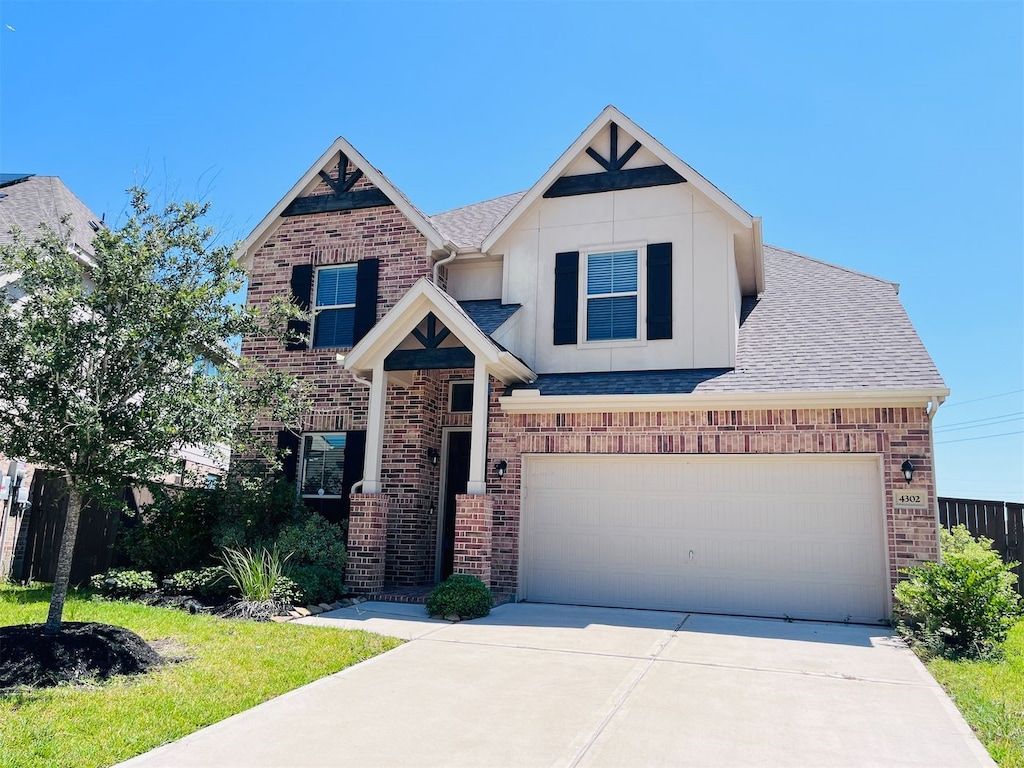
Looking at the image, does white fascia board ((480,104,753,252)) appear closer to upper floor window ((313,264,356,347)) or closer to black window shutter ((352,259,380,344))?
black window shutter ((352,259,380,344))

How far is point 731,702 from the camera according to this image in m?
5.70

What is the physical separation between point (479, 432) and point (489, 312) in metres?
2.58

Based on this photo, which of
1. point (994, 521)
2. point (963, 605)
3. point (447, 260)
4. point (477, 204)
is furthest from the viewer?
point (477, 204)

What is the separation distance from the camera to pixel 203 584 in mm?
9586

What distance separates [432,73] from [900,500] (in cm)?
926

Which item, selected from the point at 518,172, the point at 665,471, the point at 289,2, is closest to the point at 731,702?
the point at 665,471

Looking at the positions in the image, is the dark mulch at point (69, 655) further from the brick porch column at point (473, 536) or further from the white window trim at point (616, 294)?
the white window trim at point (616, 294)

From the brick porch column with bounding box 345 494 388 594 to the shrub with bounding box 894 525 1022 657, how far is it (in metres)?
6.86

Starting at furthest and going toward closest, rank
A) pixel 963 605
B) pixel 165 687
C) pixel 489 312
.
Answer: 1. pixel 489 312
2. pixel 963 605
3. pixel 165 687

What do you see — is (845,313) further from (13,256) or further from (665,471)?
(13,256)

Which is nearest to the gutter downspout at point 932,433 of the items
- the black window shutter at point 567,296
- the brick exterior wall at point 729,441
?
the brick exterior wall at point 729,441

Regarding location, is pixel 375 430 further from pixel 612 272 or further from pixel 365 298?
pixel 612 272

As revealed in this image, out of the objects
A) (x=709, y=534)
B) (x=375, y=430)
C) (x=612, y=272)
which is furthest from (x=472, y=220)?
(x=709, y=534)

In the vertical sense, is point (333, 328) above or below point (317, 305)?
below
